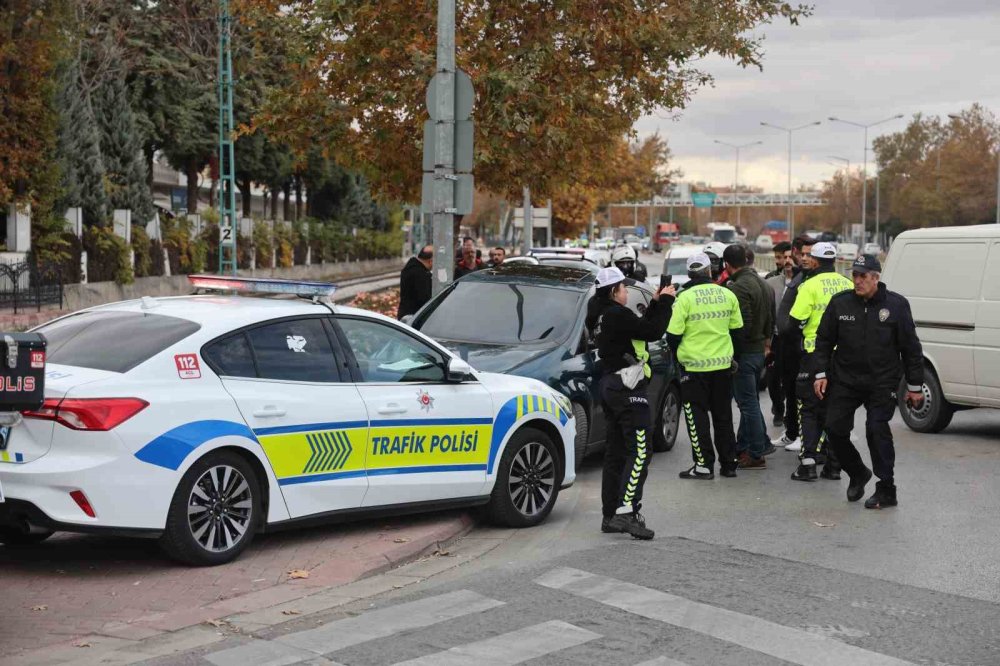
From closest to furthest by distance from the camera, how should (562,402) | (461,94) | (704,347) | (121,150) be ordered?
(562,402)
(704,347)
(461,94)
(121,150)

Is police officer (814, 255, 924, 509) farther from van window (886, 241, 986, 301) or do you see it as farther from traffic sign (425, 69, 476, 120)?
traffic sign (425, 69, 476, 120)

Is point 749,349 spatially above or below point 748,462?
above

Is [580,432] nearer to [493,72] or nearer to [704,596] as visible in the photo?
[704,596]

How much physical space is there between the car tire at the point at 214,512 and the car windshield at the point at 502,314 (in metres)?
4.21

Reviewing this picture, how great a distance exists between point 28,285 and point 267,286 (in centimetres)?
2722

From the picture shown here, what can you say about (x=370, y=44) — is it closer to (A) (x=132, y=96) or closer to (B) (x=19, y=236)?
(B) (x=19, y=236)

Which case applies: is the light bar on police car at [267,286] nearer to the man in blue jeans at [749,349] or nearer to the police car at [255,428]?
the police car at [255,428]

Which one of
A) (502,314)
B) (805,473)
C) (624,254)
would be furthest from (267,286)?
(624,254)

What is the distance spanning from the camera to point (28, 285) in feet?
110

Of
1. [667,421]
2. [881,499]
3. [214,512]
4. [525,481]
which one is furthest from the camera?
[667,421]

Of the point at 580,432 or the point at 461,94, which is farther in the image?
the point at 461,94

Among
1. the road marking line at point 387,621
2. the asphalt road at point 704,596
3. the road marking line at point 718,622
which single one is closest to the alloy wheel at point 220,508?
the asphalt road at point 704,596

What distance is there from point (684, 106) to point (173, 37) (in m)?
28.9

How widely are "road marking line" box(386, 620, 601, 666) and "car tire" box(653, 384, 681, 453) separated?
6.26 meters
